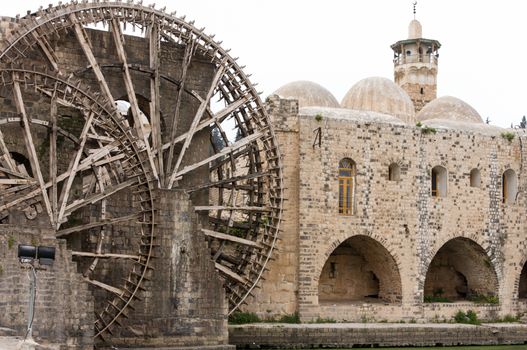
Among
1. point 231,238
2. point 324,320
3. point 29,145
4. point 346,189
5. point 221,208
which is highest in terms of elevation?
point 29,145

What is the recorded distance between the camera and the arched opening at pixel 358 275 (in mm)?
22031

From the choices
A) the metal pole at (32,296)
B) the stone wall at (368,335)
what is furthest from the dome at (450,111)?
the metal pole at (32,296)

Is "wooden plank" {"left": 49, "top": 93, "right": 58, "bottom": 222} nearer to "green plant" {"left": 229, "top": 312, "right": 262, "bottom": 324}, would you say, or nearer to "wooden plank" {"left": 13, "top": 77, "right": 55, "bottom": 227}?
"wooden plank" {"left": 13, "top": 77, "right": 55, "bottom": 227}

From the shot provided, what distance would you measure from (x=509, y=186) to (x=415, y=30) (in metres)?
11.9

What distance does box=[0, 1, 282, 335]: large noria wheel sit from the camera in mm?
15797

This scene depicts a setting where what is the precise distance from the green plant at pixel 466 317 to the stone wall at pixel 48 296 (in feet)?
34.5

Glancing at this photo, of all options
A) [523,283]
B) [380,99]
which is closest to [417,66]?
[380,99]

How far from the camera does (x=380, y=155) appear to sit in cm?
2156

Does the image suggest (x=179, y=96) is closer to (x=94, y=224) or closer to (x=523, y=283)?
(x=94, y=224)

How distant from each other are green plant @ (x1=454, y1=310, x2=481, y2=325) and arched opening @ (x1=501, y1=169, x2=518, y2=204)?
2.99 m

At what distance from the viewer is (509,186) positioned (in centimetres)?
2353

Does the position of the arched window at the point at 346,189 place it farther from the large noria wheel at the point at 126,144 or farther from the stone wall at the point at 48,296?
the stone wall at the point at 48,296

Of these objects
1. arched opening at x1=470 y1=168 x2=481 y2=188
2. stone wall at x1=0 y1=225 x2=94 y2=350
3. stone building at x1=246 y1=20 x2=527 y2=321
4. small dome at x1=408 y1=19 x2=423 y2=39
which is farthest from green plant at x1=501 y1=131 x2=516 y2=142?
stone wall at x1=0 y1=225 x2=94 y2=350

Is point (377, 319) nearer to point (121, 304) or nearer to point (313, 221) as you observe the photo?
point (313, 221)
